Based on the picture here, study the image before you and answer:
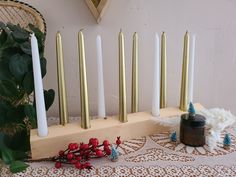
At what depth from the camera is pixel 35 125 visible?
2.05 feet

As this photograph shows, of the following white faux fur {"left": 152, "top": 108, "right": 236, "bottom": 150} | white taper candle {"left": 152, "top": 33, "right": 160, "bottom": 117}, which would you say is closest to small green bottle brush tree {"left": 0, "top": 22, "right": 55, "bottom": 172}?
white taper candle {"left": 152, "top": 33, "right": 160, "bottom": 117}

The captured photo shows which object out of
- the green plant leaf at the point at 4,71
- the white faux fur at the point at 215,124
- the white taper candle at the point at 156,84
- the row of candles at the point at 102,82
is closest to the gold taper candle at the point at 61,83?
the row of candles at the point at 102,82

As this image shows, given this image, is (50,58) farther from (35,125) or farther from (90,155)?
(90,155)

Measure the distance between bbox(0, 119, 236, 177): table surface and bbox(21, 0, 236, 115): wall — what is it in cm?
26

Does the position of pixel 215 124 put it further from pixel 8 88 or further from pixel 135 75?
pixel 8 88

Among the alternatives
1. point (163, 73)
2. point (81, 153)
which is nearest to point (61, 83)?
point (81, 153)

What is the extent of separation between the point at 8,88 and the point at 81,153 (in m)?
0.20

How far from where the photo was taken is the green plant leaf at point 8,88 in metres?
0.58

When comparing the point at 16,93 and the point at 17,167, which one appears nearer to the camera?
the point at 17,167

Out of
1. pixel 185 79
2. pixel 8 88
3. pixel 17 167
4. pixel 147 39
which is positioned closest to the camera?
pixel 17 167

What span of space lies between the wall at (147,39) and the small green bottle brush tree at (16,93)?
18cm

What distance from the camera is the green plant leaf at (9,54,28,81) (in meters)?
0.55

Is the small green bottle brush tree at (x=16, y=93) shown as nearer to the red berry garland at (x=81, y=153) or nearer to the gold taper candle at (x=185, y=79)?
the red berry garland at (x=81, y=153)

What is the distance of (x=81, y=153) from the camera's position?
1.83ft
